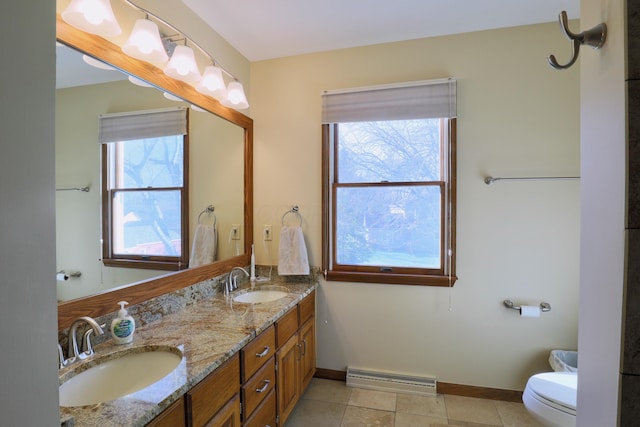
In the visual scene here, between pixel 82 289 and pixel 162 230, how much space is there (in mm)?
530

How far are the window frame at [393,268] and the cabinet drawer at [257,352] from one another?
844mm

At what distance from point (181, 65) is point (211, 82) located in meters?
0.25

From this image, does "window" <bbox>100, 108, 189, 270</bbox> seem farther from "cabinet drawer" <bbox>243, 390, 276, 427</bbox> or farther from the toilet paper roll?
the toilet paper roll

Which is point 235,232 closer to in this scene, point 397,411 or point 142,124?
point 142,124

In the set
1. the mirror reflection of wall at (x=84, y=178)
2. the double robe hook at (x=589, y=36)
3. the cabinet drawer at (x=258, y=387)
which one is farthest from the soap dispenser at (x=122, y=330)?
the double robe hook at (x=589, y=36)

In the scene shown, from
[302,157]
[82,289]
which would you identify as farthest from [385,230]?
[82,289]

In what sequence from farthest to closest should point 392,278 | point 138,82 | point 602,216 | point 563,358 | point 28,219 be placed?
1. point 392,278
2. point 563,358
3. point 138,82
4. point 602,216
5. point 28,219

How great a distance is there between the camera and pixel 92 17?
118 centimetres

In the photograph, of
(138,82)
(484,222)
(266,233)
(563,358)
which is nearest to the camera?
(138,82)

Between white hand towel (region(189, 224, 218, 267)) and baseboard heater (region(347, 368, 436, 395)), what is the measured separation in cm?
137

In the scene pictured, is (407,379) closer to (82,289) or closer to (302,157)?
(302,157)

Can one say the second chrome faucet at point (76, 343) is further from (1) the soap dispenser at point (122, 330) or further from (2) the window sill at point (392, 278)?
(2) the window sill at point (392, 278)

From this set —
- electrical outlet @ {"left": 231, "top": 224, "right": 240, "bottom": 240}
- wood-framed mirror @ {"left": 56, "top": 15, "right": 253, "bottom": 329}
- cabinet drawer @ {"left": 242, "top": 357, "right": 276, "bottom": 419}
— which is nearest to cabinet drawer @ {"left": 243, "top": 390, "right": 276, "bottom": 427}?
cabinet drawer @ {"left": 242, "top": 357, "right": 276, "bottom": 419}

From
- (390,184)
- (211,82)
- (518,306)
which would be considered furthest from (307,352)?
(211,82)
